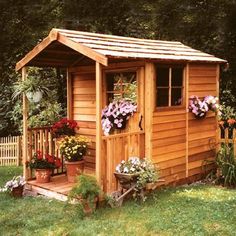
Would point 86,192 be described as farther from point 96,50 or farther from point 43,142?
point 43,142

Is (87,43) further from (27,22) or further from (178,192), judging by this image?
(27,22)

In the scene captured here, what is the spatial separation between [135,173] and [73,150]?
145 cm

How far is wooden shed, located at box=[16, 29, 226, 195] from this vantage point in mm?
7203

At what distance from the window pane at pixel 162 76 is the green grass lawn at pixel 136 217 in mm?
2162

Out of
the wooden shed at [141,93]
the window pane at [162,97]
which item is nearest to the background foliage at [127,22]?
the wooden shed at [141,93]

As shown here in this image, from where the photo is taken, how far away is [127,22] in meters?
14.7

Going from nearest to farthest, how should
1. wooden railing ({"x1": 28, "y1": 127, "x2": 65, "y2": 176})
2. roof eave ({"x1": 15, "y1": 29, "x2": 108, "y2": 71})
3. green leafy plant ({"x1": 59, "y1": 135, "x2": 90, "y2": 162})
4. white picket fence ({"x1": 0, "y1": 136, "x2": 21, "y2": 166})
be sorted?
roof eave ({"x1": 15, "y1": 29, "x2": 108, "y2": 71}) < green leafy plant ({"x1": 59, "y1": 135, "x2": 90, "y2": 162}) < wooden railing ({"x1": 28, "y1": 127, "x2": 65, "y2": 176}) < white picket fence ({"x1": 0, "y1": 136, "x2": 21, "y2": 166})

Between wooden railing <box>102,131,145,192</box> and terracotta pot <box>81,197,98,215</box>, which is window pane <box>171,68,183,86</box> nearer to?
wooden railing <box>102,131,145,192</box>

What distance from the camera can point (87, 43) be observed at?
281 inches

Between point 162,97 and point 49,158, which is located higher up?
point 162,97

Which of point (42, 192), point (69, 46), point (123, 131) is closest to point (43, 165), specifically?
point (42, 192)

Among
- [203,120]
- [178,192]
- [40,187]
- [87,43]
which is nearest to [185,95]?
[203,120]

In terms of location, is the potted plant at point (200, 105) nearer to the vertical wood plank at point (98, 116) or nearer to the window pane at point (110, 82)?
the window pane at point (110, 82)

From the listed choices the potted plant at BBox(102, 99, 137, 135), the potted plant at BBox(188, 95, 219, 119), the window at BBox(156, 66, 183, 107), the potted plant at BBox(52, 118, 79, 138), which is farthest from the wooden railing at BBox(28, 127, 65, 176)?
the potted plant at BBox(188, 95, 219, 119)
